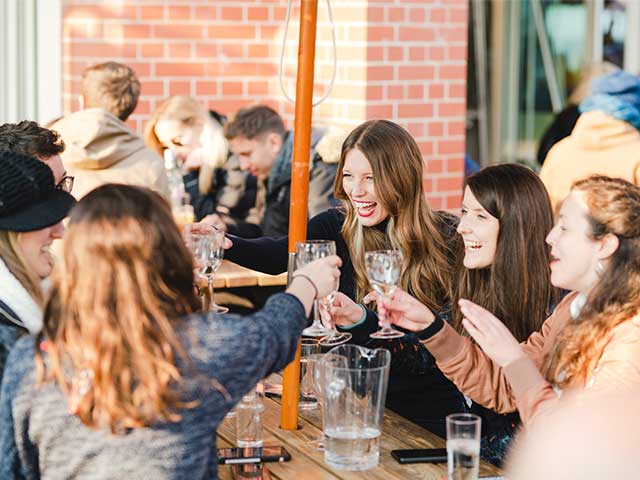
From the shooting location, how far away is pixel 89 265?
186 cm

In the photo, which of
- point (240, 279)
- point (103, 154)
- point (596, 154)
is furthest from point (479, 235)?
point (103, 154)

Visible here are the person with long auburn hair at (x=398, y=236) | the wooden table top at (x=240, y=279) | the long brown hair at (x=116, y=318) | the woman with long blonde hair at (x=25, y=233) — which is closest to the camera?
the long brown hair at (x=116, y=318)

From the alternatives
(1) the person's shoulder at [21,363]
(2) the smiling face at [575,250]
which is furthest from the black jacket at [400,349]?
(1) the person's shoulder at [21,363]

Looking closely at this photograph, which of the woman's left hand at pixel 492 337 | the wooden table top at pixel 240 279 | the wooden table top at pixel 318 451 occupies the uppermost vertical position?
the woman's left hand at pixel 492 337

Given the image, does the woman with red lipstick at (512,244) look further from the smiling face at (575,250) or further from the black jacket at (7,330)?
the black jacket at (7,330)

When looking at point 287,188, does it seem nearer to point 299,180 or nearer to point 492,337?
point 299,180

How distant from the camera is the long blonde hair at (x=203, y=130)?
5535 millimetres

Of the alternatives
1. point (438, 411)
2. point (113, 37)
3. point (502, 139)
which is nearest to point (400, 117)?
point (113, 37)

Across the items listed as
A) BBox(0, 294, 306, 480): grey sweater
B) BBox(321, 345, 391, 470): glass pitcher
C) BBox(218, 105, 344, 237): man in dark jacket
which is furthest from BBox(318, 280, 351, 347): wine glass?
BBox(218, 105, 344, 237): man in dark jacket

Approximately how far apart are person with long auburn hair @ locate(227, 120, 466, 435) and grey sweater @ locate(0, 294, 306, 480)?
1.34 metres

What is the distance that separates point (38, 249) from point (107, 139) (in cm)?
277

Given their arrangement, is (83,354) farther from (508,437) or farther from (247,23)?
(247,23)

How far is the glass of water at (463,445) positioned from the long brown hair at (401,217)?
46.4 inches

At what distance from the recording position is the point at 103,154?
5.02m
